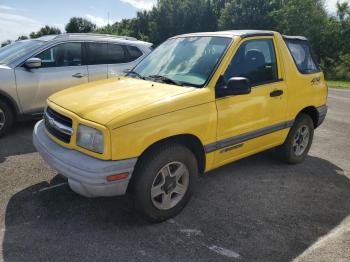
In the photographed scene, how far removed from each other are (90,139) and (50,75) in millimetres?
3702

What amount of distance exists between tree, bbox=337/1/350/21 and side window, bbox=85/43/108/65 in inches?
1646

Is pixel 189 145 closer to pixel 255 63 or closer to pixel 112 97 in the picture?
pixel 112 97

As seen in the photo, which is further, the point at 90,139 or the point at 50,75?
the point at 50,75

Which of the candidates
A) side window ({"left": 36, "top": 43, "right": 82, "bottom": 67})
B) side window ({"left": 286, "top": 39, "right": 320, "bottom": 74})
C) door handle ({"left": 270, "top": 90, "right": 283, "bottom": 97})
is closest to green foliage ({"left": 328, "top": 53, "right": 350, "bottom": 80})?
side window ({"left": 286, "top": 39, "right": 320, "bottom": 74})

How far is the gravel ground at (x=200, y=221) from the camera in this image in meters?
3.16

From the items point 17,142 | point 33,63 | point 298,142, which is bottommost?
point 17,142

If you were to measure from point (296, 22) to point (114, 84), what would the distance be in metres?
39.4

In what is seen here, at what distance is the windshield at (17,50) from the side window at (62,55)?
0.22 m

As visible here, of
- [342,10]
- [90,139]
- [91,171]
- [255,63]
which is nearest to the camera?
[91,171]

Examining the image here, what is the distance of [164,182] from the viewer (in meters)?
3.56

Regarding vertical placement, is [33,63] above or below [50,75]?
above

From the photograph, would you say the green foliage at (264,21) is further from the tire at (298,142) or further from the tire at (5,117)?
the tire at (5,117)

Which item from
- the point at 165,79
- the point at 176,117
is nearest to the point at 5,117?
the point at 165,79

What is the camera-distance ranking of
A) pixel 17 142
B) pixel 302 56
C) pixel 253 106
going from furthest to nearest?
pixel 17 142 < pixel 302 56 < pixel 253 106
